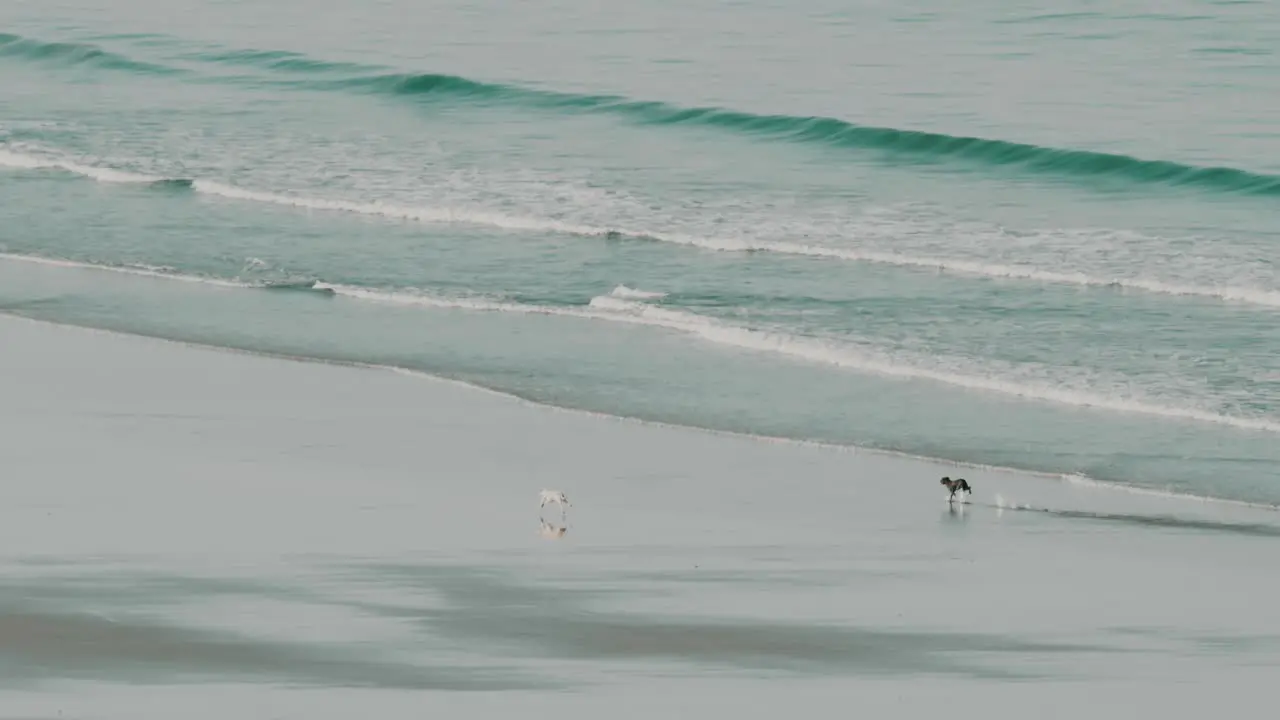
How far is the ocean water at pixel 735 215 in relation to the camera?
12344mm

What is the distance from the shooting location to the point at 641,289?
15242 mm

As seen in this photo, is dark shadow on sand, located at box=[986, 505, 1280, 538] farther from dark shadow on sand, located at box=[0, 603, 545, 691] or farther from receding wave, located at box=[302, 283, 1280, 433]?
dark shadow on sand, located at box=[0, 603, 545, 691]

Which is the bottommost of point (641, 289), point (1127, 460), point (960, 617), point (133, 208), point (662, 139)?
point (960, 617)

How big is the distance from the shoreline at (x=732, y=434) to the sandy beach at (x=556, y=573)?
0.08 meters

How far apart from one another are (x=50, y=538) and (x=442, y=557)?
156 cm

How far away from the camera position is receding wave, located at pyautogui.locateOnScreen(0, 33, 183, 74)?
2839 cm

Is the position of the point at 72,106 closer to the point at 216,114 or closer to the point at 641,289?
the point at 216,114

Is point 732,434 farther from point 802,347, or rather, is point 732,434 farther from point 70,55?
point 70,55

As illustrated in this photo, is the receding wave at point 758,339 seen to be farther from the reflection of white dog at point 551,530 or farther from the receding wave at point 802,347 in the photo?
the reflection of white dog at point 551,530

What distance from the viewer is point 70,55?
29828 mm

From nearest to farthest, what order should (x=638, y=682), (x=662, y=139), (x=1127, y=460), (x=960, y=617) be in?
(x=638, y=682) < (x=960, y=617) < (x=1127, y=460) < (x=662, y=139)

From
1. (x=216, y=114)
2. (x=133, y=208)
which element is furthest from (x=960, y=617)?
(x=216, y=114)

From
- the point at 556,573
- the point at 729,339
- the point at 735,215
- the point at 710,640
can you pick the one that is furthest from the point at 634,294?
the point at 710,640

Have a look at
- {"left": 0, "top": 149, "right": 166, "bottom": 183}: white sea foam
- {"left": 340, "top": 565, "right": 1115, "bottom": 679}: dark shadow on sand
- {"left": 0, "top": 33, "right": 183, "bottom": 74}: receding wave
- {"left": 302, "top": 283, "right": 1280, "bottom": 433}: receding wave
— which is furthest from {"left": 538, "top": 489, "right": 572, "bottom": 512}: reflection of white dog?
{"left": 0, "top": 33, "right": 183, "bottom": 74}: receding wave
